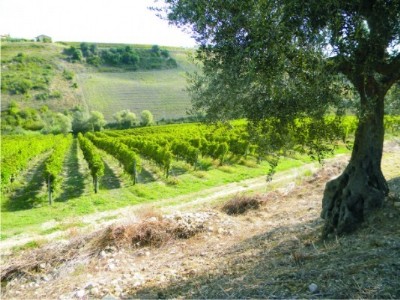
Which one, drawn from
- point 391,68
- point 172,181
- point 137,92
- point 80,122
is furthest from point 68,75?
point 391,68

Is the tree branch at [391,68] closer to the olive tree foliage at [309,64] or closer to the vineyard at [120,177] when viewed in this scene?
the olive tree foliage at [309,64]

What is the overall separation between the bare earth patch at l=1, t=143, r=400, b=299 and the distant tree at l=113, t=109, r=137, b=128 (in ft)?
262

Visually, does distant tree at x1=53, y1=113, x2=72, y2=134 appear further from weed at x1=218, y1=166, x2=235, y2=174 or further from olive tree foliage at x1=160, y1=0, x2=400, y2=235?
olive tree foliage at x1=160, y1=0, x2=400, y2=235

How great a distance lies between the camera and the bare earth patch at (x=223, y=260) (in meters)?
5.46

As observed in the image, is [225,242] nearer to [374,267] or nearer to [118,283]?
[118,283]

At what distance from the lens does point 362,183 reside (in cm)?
778

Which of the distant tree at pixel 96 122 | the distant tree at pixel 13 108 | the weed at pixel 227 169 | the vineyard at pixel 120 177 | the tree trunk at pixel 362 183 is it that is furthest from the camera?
the distant tree at pixel 13 108


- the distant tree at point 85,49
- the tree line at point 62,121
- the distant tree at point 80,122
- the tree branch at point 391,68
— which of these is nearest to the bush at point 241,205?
the tree branch at point 391,68

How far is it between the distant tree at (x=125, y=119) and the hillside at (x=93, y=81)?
5485 mm

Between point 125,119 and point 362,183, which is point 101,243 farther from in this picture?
point 125,119

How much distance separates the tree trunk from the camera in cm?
764

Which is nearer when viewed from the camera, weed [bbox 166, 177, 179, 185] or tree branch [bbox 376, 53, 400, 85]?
tree branch [bbox 376, 53, 400, 85]

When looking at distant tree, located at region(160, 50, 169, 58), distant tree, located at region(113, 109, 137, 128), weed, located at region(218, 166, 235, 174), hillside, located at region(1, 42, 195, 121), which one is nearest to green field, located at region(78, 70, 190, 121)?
hillside, located at region(1, 42, 195, 121)

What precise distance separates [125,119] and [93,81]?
39056mm
